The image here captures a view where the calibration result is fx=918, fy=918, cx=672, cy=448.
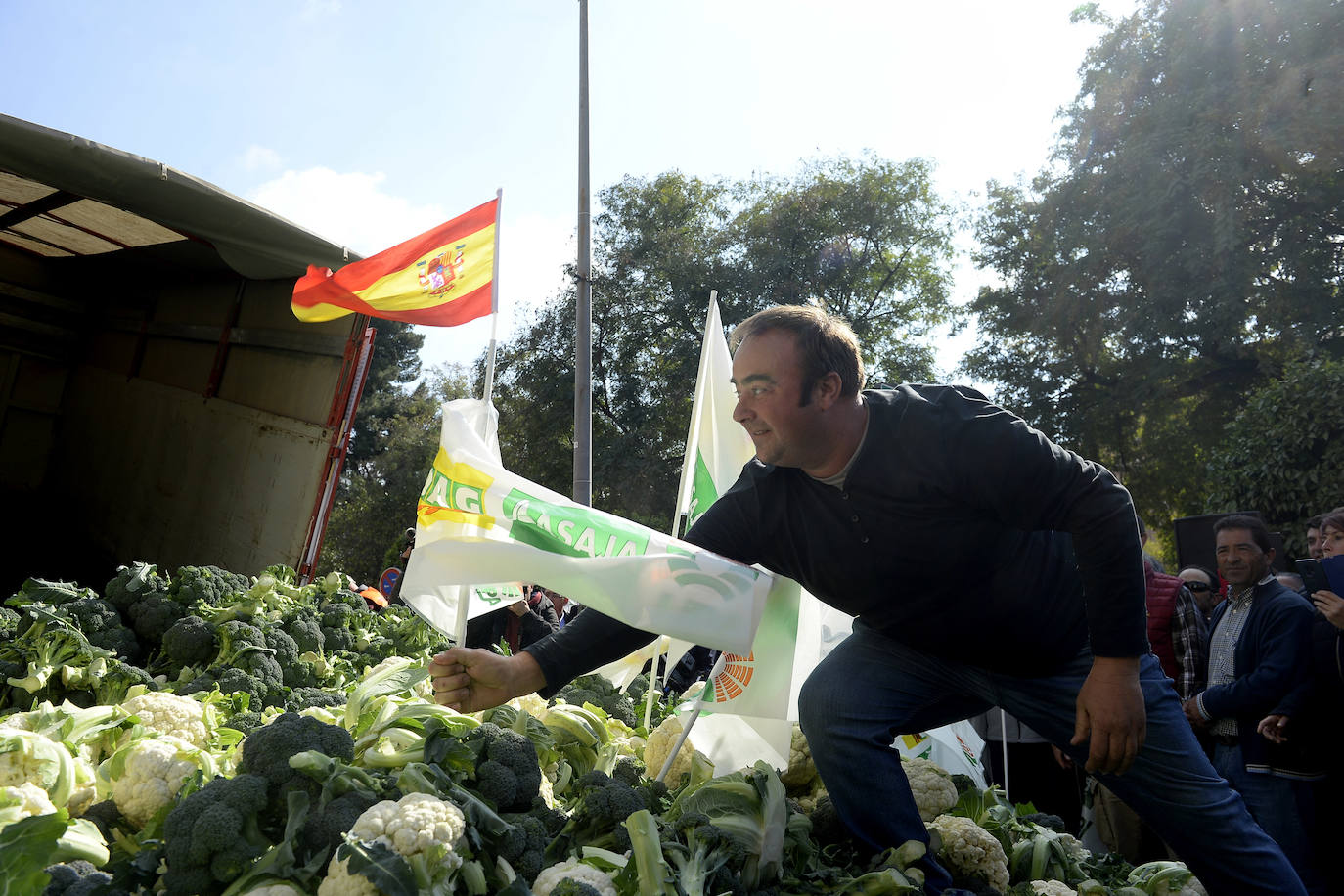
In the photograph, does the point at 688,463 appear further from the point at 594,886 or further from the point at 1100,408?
the point at 1100,408

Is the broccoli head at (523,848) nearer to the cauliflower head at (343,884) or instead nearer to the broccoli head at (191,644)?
the cauliflower head at (343,884)

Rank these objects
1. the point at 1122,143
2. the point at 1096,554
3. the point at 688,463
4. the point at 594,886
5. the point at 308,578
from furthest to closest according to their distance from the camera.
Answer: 1. the point at 1122,143
2. the point at 308,578
3. the point at 688,463
4. the point at 1096,554
5. the point at 594,886

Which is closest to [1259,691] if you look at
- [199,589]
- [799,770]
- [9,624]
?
[799,770]

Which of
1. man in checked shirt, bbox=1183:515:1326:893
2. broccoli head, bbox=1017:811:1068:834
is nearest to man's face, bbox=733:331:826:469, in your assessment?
broccoli head, bbox=1017:811:1068:834

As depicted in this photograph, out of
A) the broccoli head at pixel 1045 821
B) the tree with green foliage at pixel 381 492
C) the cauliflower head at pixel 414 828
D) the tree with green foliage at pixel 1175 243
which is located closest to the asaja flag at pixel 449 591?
the cauliflower head at pixel 414 828

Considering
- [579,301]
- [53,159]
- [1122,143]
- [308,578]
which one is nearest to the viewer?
[53,159]

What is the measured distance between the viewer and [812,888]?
259cm

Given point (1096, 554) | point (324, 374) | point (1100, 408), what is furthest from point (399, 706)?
point (1100, 408)

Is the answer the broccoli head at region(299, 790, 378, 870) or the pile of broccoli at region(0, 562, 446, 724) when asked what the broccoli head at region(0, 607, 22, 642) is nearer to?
the pile of broccoli at region(0, 562, 446, 724)

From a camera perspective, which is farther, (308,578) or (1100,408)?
(1100,408)

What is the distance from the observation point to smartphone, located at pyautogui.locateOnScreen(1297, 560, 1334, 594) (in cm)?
445

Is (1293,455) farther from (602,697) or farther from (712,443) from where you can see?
(602,697)

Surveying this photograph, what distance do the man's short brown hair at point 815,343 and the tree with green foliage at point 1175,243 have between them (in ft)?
49.3

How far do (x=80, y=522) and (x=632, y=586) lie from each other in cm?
1161
